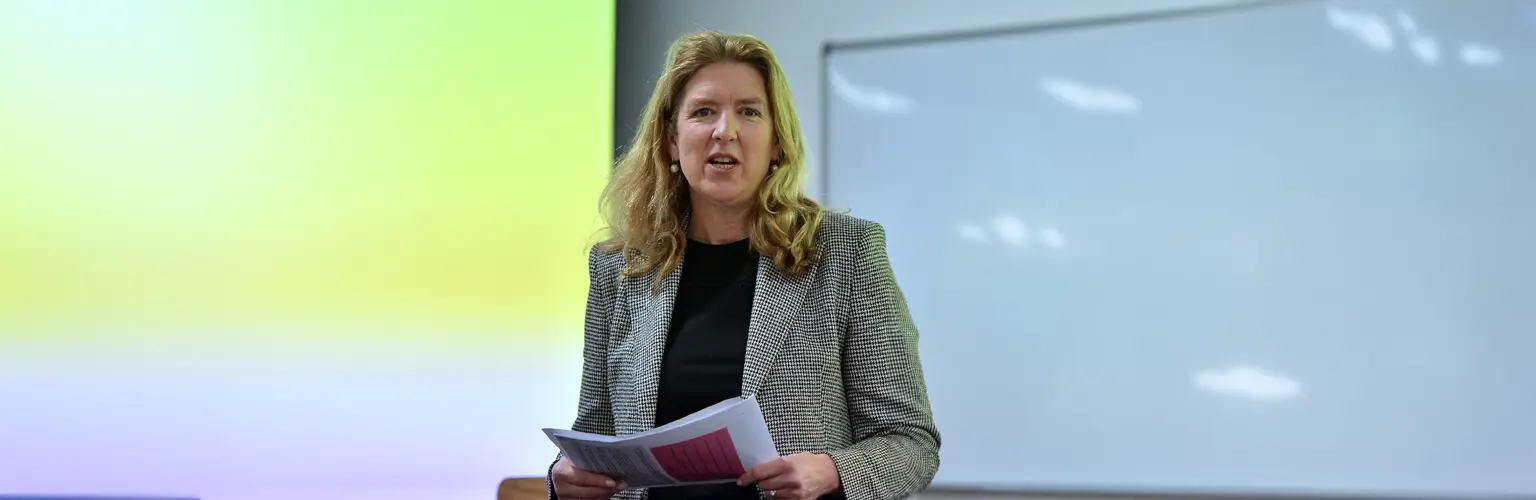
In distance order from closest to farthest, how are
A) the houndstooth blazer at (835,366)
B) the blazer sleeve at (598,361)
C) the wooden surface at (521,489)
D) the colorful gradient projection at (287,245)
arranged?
the houndstooth blazer at (835,366) → the blazer sleeve at (598,361) → the colorful gradient projection at (287,245) → the wooden surface at (521,489)

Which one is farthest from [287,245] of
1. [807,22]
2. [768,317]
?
[807,22]

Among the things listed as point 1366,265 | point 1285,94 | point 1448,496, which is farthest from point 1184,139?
point 1448,496

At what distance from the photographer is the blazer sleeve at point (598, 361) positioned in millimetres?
1483

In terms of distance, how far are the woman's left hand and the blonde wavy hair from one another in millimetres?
240

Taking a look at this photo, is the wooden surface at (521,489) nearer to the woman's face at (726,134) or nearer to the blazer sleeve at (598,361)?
the blazer sleeve at (598,361)

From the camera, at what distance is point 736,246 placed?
145cm

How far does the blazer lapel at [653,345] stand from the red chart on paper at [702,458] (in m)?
0.14

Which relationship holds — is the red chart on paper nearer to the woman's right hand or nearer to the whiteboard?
the woman's right hand

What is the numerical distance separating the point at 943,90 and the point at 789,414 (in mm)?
2181

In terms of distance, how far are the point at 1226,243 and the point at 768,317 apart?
6.85 ft

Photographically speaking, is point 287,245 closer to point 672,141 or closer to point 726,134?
point 672,141

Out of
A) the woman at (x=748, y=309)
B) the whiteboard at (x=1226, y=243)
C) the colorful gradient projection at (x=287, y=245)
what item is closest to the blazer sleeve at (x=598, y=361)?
the woman at (x=748, y=309)

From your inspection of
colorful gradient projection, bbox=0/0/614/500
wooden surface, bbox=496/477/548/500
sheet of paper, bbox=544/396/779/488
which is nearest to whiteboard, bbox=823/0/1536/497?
colorful gradient projection, bbox=0/0/614/500

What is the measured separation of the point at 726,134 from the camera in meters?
1.38
